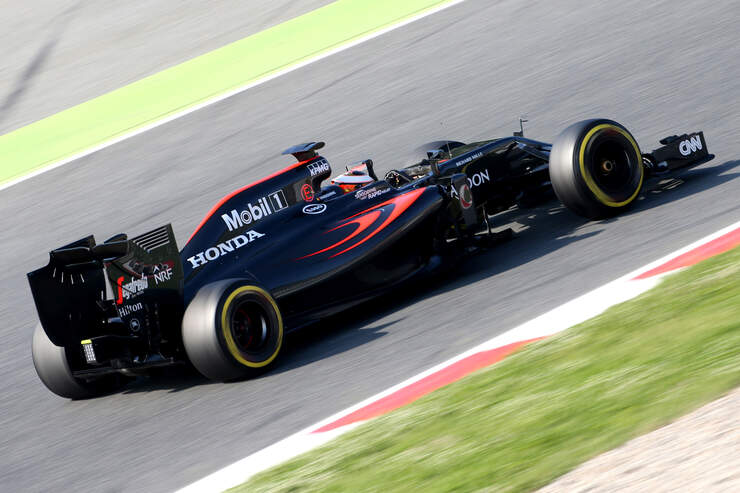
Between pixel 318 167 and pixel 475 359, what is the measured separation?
2673 millimetres

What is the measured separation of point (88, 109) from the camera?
1611 centimetres

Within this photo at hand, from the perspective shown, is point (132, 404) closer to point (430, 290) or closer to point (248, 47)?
point (430, 290)

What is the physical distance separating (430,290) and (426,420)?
2.72 metres

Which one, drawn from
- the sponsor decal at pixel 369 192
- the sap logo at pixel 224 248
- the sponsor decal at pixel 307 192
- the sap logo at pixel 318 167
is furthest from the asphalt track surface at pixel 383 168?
the sap logo at pixel 318 167

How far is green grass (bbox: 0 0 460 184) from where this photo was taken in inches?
587

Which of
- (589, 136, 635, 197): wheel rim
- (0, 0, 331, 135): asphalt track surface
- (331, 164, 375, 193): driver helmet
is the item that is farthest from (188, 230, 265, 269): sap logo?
(0, 0, 331, 135): asphalt track surface

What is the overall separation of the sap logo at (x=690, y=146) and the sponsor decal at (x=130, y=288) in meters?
4.61

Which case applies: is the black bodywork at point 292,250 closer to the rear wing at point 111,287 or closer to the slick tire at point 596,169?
the rear wing at point 111,287

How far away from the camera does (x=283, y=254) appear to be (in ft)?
23.3

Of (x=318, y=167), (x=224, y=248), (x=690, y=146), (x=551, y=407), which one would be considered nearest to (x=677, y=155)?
(x=690, y=146)

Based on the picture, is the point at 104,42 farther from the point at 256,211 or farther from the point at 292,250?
the point at 292,250

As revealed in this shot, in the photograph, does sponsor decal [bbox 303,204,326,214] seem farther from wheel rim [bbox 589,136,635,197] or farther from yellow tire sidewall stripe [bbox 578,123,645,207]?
wheel rim [bbox 589,136,635,197]

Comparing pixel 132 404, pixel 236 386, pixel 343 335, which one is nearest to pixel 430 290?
pixel 343 335

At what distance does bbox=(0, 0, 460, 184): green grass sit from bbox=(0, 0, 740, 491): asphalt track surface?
714 millimetres
